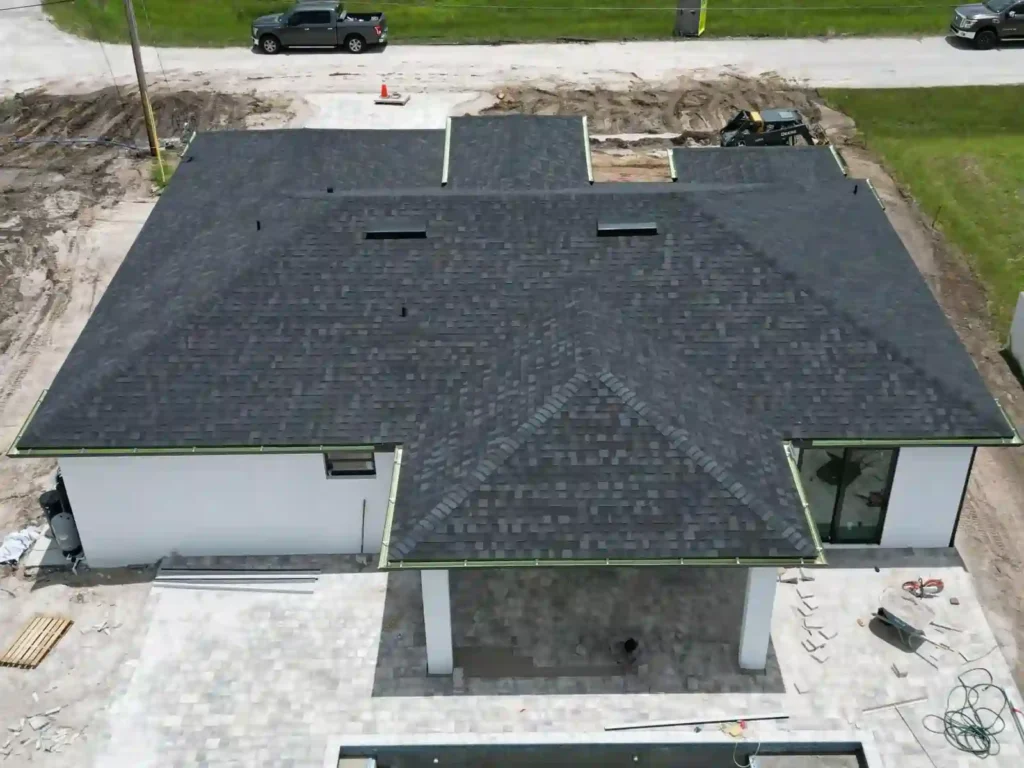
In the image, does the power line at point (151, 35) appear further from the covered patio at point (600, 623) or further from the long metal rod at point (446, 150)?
the covered patio at point (600, 623)

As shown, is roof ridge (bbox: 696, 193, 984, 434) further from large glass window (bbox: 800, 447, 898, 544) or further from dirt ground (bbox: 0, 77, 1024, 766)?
dirt ground (bbox: 0, 77, 1024, 766)

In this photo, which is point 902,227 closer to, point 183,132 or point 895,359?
point 895,359

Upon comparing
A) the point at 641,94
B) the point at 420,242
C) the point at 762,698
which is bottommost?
the point at 762,698

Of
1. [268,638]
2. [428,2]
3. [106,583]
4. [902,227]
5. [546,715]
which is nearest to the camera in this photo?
[546,715]

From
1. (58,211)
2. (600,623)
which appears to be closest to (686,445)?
(600,623)

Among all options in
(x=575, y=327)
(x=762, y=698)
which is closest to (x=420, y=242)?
(x=575, y=327)

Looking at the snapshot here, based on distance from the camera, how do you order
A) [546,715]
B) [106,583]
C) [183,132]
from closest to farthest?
[546,715] < [106,583] < [183,132]

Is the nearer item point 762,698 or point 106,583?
point 762,698
